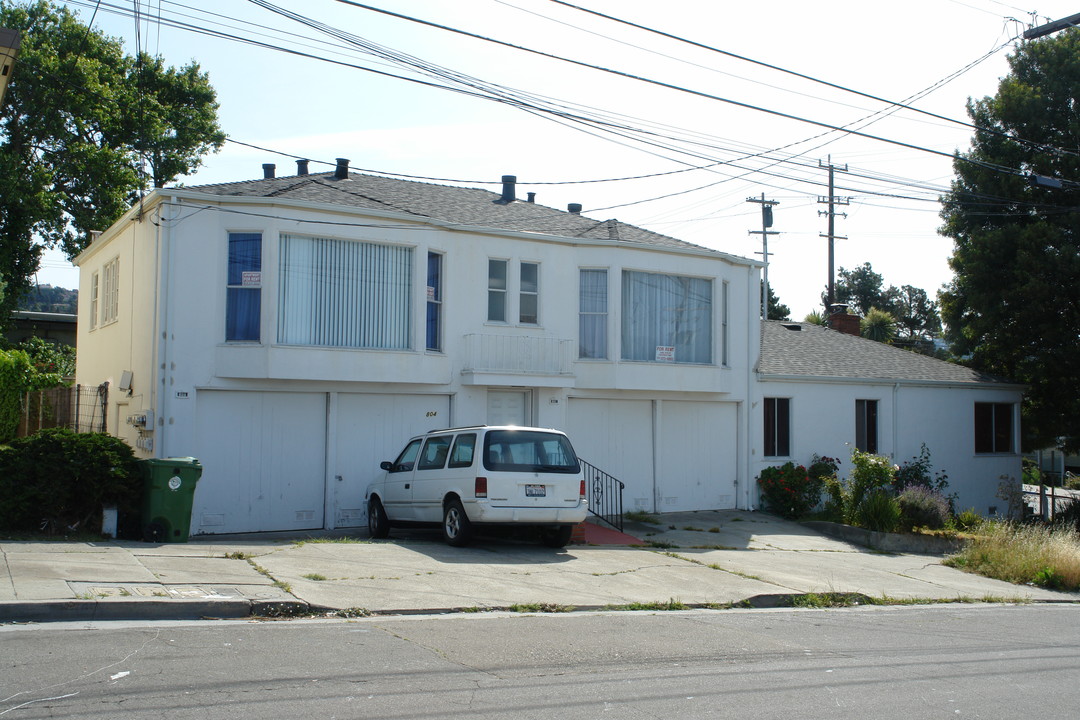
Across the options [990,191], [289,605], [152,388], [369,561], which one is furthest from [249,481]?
[990,191]

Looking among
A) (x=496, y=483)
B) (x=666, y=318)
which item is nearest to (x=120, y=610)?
(x=496, y=483)

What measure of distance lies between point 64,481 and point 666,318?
11.2 metres

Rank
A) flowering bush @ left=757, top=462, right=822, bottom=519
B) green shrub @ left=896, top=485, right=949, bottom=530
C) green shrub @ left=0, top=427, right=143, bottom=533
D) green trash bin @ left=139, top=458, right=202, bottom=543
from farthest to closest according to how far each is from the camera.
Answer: flowering bush @ left=757, top=462, right=822, bottom=519 < green shrub @ left=896, top=485, right=949, bottom=530 < green trash bin @ left=139, top=458, right=202, bottom=543 < green shrub @ left=0, top=427, right=143, bottom=533

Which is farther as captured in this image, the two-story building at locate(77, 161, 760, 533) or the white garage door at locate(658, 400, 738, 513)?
the white garage door at locate(658, 400, 738, 513)

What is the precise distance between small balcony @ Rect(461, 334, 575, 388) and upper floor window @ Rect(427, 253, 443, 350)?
503mm

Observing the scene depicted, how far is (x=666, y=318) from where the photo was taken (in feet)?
63.6

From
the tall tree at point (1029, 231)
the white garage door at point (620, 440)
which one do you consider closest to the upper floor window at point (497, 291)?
the white garage door at point (620, 440)

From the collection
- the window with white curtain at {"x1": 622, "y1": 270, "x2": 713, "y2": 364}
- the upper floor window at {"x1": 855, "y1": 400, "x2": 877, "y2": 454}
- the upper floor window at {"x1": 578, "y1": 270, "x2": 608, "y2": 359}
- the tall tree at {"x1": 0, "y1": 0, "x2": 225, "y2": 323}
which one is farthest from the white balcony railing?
the tall tree at {"x1": 0, "y1": 0, "x2": 225, "y2": 323}

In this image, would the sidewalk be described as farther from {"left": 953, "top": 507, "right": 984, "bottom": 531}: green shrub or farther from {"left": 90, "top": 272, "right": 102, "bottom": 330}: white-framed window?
{"left": 90, "top": 272, "right": 102, "bottom": 330}: white-framed window

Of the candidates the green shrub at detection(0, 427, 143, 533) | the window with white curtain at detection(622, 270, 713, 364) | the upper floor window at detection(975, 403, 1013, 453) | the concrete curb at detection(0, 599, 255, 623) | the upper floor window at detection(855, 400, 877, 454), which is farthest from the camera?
the upper floor window at detection(975, 403, 1013, 453)

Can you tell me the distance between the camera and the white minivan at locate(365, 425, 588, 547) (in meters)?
13.3

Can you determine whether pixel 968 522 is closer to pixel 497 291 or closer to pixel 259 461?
pixel 497 291

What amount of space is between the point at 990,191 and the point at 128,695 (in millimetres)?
24647

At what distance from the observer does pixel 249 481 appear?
51.1ft
